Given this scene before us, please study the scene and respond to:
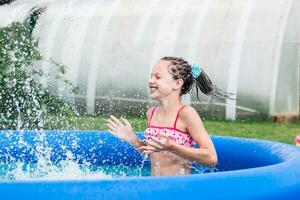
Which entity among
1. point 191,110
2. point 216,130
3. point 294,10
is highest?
point 294,10

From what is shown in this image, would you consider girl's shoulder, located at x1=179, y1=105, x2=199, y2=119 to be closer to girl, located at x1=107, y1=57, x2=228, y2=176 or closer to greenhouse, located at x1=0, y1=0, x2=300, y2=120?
girl, located at x1=107, y1=57, x2=228, y2=176

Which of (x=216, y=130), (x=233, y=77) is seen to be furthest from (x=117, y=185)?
(x=233, y=77)

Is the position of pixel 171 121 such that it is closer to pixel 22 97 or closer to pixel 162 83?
pixel 162 83

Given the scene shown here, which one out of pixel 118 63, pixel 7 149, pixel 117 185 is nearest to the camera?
pixel 117 185

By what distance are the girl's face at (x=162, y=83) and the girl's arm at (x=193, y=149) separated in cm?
11

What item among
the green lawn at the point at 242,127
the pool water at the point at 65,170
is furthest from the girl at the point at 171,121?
the green lawn at the point at 242,127

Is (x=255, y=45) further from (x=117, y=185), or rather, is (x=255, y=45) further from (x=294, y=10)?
(x=117, y=185)

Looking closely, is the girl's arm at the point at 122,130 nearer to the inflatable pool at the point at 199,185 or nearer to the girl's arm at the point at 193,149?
the girl's arm at the point at 193,149

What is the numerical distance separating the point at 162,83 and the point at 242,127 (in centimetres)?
515

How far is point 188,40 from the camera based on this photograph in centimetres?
927

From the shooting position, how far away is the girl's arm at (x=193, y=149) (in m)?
2.73

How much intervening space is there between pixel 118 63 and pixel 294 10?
7.57ft

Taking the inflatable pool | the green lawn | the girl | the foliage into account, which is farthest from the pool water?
the green lawn

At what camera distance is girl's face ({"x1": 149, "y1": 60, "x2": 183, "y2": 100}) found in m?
3.16
